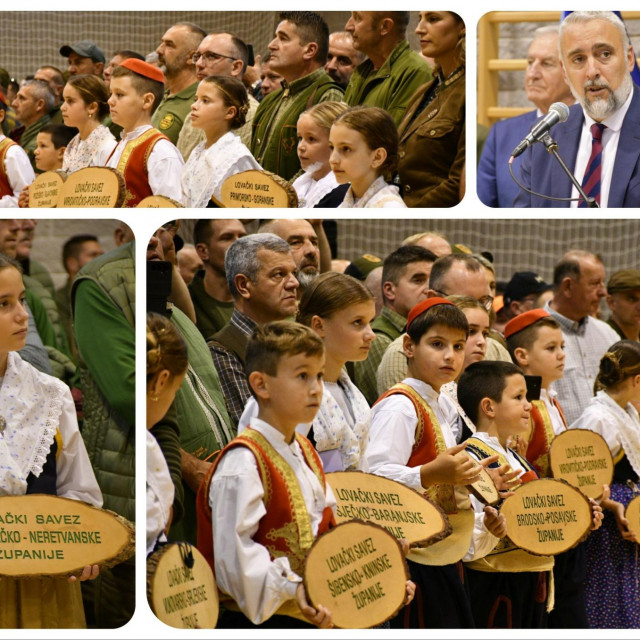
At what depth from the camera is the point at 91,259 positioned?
2.69m

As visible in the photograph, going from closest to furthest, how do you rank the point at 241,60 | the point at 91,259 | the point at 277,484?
1. the point at 277,484
2. the point at 91,259
3. the point at 241,60

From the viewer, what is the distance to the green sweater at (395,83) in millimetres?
2816

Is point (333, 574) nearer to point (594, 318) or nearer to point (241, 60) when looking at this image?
point (594, 318)

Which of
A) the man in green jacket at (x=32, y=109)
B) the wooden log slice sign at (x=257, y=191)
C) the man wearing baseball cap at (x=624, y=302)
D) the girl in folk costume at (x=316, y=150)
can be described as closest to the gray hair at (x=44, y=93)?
the man in green jacket at (x=32, y=109)

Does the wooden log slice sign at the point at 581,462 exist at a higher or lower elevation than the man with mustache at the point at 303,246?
lower

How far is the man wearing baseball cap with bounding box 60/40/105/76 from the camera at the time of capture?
290 centimetres

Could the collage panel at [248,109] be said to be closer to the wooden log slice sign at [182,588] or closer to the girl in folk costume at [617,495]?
the girl in folk costume at [617,495]

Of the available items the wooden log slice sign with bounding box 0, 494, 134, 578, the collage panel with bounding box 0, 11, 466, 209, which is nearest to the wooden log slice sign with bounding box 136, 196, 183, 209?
the collage panel with bounding box 0, 11, 466, 209

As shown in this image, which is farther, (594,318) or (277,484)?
(594,318)

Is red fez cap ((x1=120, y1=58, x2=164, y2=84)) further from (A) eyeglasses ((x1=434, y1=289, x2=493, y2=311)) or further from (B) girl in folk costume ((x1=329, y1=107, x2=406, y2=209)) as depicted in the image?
(A) eyeglasses ((x1=434, y1=289, x2=493, y2=311))

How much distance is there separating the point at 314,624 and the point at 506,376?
708 millimetres

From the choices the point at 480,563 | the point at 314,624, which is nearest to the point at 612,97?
the point at 480,563

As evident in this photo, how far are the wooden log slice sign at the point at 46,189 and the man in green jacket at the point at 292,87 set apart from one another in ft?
1.57

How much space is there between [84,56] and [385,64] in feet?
2.41
